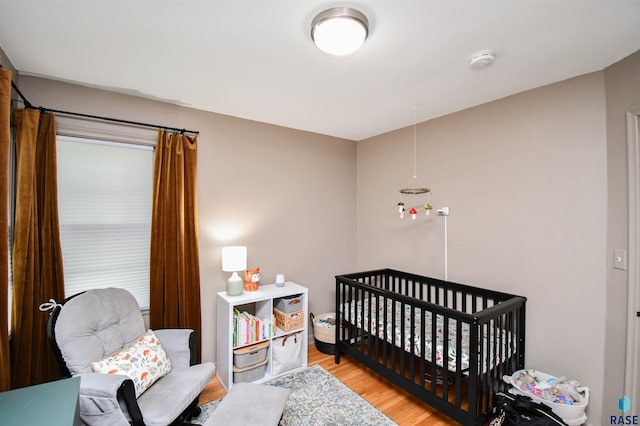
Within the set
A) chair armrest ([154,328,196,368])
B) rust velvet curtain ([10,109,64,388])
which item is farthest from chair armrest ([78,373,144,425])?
rust velvet curtain ([10,109,64,388])

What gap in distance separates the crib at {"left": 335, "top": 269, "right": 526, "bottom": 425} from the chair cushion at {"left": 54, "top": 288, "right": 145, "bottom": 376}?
1.81m

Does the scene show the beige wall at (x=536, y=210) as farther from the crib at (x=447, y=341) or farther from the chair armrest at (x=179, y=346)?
the chair armrest at (x=179, y=346)

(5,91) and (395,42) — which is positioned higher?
(395,42)

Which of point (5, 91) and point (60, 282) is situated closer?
point (5, 91)

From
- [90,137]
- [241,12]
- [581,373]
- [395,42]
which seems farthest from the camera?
[90,137]

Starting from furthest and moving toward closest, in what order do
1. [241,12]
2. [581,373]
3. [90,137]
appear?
[90,137], [581,373], [241,12]

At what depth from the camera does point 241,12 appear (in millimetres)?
1387

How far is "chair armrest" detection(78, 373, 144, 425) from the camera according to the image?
1.49 meters

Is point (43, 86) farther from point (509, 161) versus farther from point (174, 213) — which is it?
point (509, 161)

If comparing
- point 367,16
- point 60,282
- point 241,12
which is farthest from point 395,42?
point 60,282

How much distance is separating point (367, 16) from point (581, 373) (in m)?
2.64

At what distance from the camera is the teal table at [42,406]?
3.42 feet

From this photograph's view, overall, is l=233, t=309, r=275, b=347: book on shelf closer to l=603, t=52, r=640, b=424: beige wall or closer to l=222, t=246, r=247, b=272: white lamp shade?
l=222, t=246, r=247, b=272: white lamp shade

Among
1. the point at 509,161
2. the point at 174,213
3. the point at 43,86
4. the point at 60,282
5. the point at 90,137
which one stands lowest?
the point at 60,282
